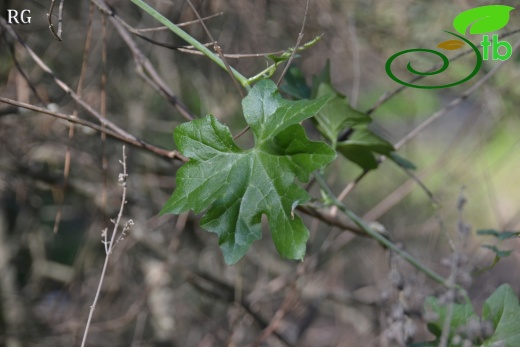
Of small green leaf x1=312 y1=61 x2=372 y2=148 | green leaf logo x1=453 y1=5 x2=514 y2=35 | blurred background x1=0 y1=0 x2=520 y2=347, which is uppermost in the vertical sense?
green leaf logo x1=453 y1=5 x2=514 y2=35

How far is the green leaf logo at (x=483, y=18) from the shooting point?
76.7 inches

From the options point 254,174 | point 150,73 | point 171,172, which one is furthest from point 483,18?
point 171,172

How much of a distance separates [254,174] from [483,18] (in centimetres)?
116

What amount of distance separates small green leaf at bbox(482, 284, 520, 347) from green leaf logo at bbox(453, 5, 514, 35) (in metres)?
0.94

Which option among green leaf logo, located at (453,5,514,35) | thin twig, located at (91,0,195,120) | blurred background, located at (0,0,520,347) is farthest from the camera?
blurred background, located at (0,0,520,347)

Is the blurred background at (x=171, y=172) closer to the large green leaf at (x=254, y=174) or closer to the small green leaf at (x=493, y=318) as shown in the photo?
the small green leaf at (x=493, y=318)

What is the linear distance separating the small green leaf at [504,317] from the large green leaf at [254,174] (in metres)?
0.43

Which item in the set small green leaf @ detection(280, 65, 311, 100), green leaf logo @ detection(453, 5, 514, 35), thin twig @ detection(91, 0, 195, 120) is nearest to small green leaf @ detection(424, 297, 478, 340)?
small green leaf @ detection(280, 65, 311, 100)

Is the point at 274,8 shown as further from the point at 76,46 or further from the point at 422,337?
the point at 422,337

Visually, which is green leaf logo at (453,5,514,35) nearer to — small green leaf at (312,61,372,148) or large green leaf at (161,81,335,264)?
small green leaf at (312,61,372,148)

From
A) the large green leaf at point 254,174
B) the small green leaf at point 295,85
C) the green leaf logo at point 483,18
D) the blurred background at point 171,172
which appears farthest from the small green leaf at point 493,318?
the blurred background at point 171,172

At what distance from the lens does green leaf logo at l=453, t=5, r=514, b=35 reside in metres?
1.95

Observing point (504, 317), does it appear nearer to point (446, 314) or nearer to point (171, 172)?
point (446, 314)

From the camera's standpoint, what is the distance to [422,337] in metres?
3.06
